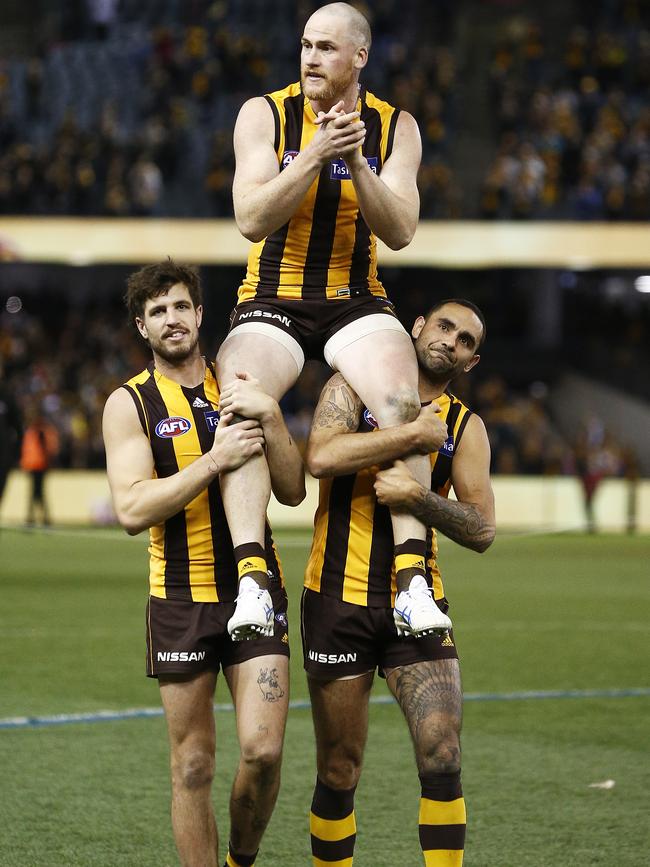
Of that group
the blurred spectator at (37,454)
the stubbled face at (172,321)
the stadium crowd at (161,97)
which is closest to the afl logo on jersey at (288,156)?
the stubbled face at (172,321)

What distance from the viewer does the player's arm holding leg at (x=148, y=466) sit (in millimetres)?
4410

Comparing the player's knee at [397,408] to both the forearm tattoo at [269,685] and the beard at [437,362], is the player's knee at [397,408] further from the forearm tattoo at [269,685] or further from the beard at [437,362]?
the forearm tattoo at [269,685]

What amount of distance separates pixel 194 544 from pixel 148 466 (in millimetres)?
319

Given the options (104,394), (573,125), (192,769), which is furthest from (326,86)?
(573,125)

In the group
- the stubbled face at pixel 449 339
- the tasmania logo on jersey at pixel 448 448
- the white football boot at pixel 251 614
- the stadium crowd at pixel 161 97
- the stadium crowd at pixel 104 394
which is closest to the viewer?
the white football boot at pixel 251 614

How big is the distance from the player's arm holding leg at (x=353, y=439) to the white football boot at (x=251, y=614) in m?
0.48

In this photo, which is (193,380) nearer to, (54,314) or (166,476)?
Answer: (166,476)

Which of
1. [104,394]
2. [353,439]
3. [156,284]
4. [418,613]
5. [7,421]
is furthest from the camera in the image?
[104,394]

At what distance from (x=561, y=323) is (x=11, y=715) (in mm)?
23299

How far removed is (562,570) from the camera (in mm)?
17312

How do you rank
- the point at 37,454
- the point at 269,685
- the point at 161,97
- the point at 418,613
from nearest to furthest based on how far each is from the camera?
the point at 418,613, the point at 269,685, the point at 37,454, the point at 161,97

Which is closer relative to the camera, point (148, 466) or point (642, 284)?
point (148, 466)

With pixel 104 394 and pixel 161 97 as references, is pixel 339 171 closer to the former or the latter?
pixel 104 394

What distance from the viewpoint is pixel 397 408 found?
14.9 feet
